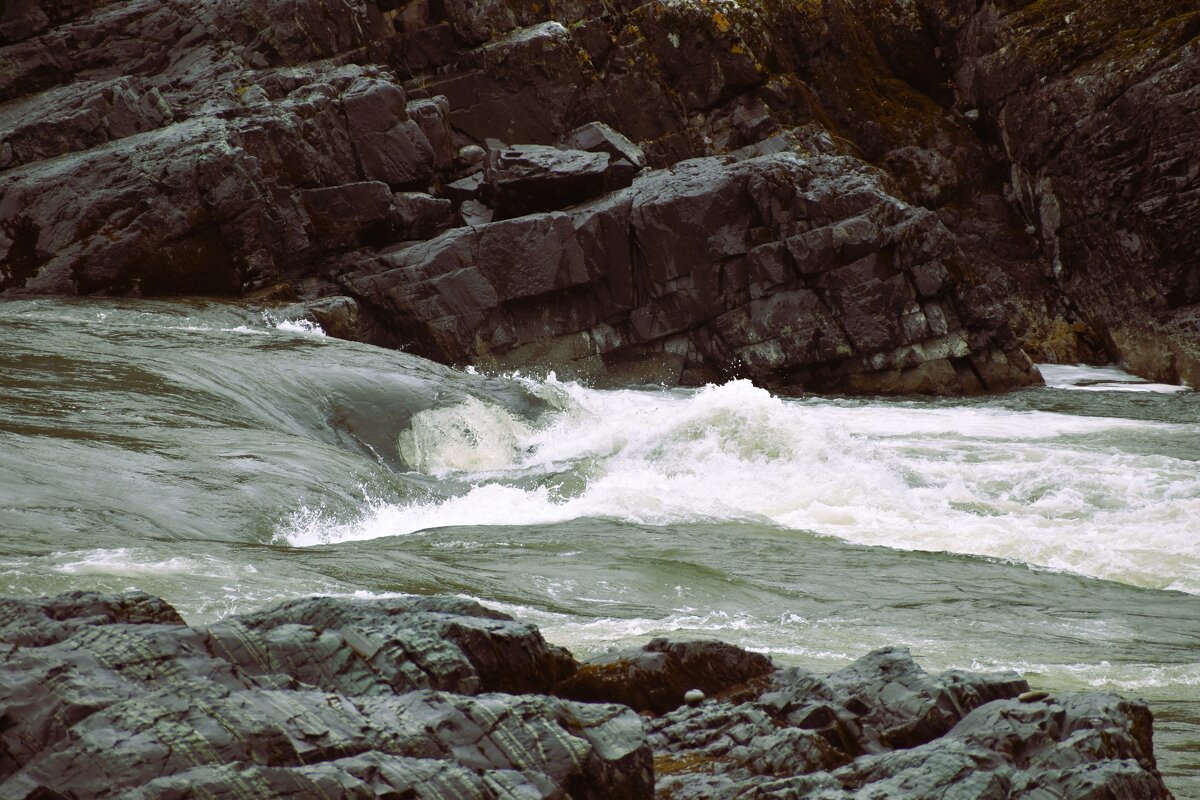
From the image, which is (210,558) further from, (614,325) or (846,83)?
(846,83)

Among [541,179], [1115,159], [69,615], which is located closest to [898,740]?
[69,615]

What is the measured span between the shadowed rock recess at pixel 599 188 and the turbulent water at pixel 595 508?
5.54 m

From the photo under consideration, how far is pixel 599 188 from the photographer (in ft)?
92.9

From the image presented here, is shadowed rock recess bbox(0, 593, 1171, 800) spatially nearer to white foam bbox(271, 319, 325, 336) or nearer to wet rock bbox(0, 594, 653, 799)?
wet rock bbox(0, 594, 653, 799)

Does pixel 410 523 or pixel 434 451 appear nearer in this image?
pixel 410 523

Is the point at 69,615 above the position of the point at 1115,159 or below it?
below

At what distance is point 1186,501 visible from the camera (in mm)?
13344

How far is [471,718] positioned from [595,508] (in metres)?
9.08

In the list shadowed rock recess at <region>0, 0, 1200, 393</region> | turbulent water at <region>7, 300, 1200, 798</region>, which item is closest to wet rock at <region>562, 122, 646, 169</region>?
shadowed rock recess at <region>0, 0, 1200, 393</region>

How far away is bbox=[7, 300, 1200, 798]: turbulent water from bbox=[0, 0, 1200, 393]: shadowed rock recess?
554 cm

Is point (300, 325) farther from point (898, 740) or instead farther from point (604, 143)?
point (898, 740)

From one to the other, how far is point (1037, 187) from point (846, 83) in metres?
6.14

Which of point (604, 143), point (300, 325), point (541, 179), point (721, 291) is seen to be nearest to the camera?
point (300, 325)

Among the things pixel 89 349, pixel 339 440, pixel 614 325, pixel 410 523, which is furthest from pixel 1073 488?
pixel 614 325
